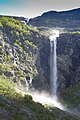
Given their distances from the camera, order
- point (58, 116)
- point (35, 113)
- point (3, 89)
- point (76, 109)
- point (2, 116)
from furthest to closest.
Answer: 1. point (76, 109)
2. point (3, 89)
3. point (58, 116)
4. point (35, 113)
5. point (2, 116)

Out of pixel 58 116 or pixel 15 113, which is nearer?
pixel 15 113

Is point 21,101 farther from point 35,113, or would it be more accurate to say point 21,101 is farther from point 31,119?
point 31,119

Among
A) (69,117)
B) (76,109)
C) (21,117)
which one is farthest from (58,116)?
(76,109)

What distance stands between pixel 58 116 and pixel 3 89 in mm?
26589

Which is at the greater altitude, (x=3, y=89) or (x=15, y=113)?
(x=3, y=89)

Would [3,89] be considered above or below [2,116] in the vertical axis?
above

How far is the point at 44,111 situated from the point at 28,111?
42.4 ft

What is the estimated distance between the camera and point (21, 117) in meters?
127

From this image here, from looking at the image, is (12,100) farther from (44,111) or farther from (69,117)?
(69,117)

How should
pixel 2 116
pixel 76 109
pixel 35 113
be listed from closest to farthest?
pixel 2 116, pixel 35 113, pixel 76 109

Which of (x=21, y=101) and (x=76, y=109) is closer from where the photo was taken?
(x=21, y=101)

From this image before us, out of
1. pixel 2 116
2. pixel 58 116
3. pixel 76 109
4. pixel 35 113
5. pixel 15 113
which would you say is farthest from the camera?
pixel 76 109

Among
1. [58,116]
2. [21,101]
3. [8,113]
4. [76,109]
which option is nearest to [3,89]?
[21,101]

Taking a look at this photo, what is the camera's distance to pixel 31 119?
130500mm
